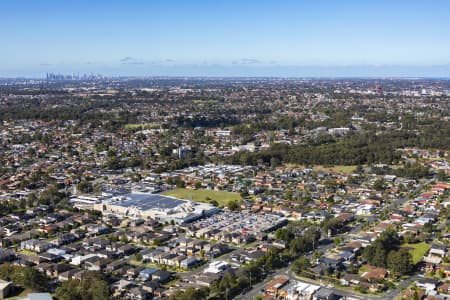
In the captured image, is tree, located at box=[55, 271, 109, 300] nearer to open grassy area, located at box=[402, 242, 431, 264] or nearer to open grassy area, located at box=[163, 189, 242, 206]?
open grassy area, located at box=[402, 242, 431, 264]

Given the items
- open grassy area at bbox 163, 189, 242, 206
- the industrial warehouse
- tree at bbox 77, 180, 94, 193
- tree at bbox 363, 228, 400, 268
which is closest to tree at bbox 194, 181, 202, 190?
open grassy area at bbox 163, 189, 242, 206

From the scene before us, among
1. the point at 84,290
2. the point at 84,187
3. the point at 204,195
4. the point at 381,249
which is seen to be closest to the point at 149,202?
the point at 204,195

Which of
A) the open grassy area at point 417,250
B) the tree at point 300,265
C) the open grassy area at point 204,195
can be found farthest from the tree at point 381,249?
the open grassy area at point 204,195

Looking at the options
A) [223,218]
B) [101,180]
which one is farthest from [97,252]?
[101,180]

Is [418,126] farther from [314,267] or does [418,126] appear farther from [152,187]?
[314,267]

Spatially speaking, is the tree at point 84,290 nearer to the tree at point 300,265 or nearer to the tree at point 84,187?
the tree at point 300,265

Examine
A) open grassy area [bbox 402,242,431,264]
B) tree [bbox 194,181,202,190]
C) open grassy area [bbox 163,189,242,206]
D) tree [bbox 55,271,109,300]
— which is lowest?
open grassy area [bbox 163,189,242,206]
